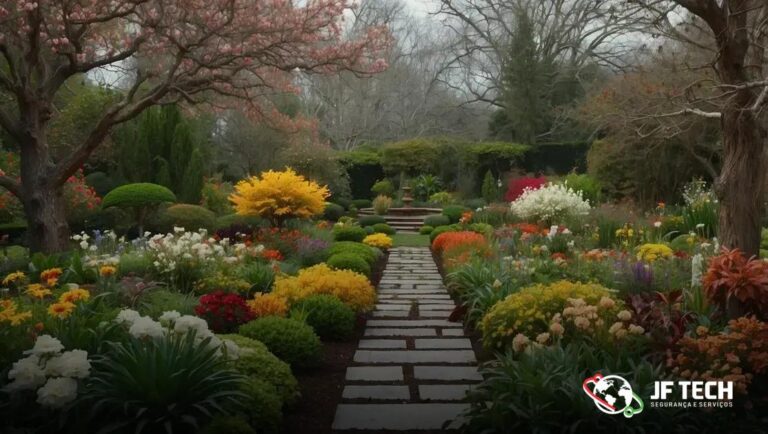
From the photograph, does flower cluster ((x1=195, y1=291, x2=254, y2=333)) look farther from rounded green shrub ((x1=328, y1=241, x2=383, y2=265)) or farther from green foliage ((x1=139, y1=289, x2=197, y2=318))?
rounded green shrub ((x1=328, y1=241, x2=383, y2=265))

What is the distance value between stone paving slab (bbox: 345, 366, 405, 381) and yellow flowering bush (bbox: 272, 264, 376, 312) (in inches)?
63.9

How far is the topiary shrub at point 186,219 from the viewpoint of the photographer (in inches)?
563

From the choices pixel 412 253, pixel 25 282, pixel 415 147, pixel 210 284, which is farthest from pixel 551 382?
pixel 415 147

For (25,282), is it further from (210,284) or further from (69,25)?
(69,25)

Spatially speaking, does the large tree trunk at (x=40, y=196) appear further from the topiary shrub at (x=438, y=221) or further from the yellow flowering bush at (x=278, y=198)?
the topiary shrub at (x=438, y=221)

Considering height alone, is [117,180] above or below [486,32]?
below

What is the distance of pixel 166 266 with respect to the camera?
303 inches

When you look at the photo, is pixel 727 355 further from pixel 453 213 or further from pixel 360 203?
pixel 360 203

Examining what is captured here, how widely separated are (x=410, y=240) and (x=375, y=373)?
12025 millimetres

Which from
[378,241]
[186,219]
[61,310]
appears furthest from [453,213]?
[61,310]

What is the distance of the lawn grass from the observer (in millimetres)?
16237

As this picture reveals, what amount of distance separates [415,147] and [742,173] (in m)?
20.1

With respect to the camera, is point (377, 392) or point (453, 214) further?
point (453, 214)

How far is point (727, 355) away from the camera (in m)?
3.68
